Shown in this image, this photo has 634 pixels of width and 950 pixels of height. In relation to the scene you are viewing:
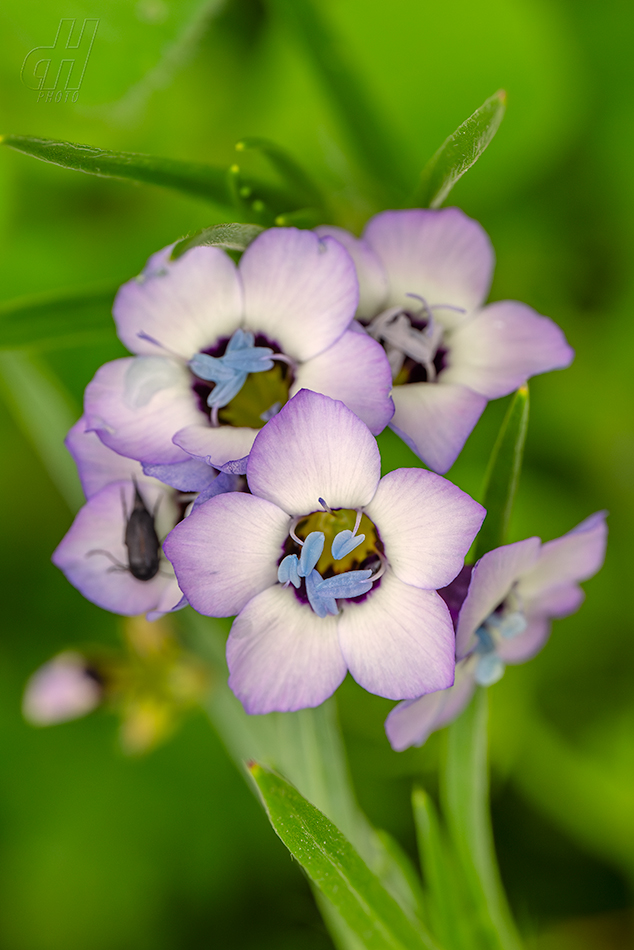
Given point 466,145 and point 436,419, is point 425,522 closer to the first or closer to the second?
point 436,419

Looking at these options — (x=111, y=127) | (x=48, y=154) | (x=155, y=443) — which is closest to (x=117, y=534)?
(x=155, y=443)

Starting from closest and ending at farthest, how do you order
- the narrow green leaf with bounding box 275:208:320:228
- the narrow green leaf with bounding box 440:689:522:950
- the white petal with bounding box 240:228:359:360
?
the white petal with bounding box 240:228:359:360 < the narrow green leaf with bounding box 275:208:320:228 < the narrow green leaf with bounding box 440:689:522:950

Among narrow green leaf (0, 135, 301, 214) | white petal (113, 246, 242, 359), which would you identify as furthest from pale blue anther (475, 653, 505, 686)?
narrow green leaf (0, 135, 301, 214)

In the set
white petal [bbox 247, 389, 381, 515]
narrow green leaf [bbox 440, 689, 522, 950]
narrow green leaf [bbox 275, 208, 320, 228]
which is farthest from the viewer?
narrow green leaf [bbox 440, 689, 522, 950]

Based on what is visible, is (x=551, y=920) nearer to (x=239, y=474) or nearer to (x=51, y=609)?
(x=51, y=609)

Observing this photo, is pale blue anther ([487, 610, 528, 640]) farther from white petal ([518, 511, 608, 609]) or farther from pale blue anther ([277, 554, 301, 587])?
pale blue anther ([277, 554, 301, 587])

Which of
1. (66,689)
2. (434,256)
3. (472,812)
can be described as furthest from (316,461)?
(66,689)

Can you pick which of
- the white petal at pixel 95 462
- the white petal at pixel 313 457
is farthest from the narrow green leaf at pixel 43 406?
the white petal at pixel 313 457

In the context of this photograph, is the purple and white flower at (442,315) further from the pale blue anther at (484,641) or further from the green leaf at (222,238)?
the pale blue anther at (484,641)
